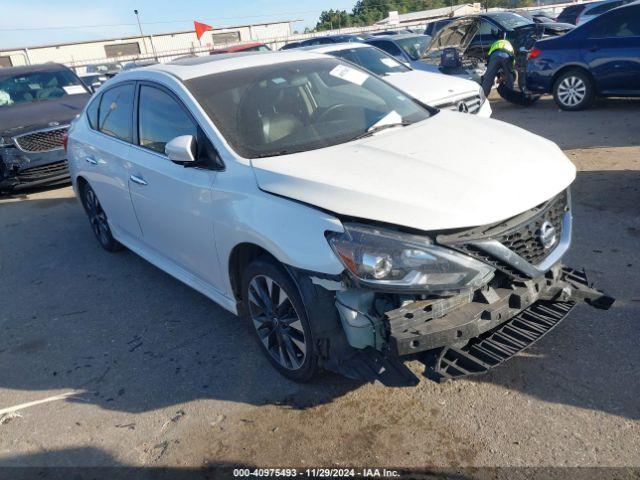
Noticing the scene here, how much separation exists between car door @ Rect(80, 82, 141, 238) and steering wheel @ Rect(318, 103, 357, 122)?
160 centimetres

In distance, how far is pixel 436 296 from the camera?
8.51 feet

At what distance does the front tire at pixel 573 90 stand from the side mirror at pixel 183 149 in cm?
845

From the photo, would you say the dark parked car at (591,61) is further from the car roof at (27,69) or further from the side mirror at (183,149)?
the car roof at (27,69)

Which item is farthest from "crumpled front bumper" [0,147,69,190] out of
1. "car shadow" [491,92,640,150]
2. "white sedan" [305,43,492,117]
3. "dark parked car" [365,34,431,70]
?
"car shadow" [491,92,640,150]

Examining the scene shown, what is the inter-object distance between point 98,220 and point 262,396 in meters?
3.30

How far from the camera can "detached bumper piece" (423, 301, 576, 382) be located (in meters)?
2.62

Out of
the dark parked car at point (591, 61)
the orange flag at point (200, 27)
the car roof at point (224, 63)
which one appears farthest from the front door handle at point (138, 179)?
the orange flag at point (200, 27)

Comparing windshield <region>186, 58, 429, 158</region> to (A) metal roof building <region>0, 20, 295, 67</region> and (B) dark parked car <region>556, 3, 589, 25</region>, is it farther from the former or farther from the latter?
(A) metal roof building <region>0, 20, 295, 67</region>

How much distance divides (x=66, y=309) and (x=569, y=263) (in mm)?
4051

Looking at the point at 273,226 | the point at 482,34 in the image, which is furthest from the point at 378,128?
the point at 482,34

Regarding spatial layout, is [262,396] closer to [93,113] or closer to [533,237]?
[533,237]

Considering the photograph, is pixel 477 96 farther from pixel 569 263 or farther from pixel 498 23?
pixel 498 23

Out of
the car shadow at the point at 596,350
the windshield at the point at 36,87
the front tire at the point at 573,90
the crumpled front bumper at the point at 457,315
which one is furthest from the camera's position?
the front tire at the point at 573,90

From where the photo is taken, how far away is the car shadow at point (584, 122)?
7.78m
